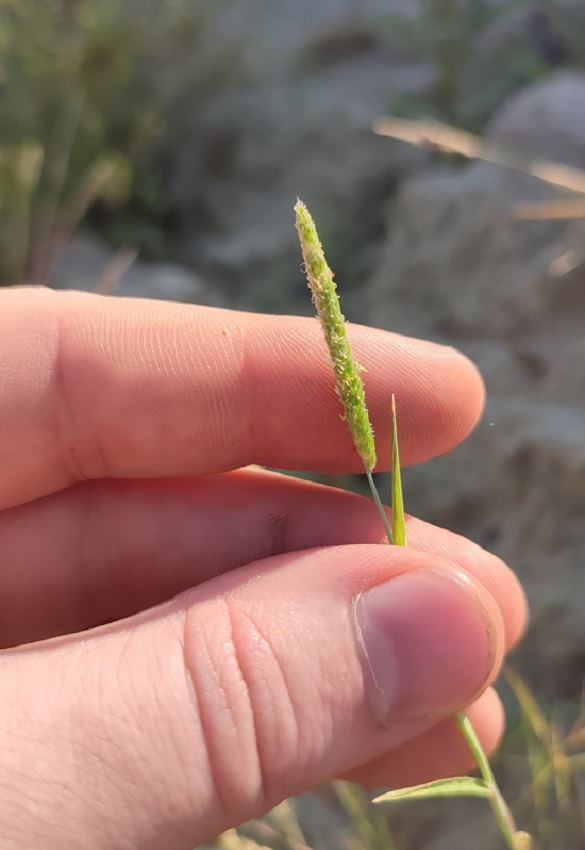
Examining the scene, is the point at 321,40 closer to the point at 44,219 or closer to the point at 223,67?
the point at 223,67

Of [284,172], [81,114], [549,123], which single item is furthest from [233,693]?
[284,172]

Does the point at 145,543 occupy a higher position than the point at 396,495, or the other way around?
the point at 396,495

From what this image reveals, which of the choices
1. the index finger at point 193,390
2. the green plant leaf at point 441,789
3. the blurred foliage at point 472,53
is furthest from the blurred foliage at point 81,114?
the green plant leaf at point 441,789

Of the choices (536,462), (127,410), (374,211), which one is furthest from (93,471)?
(374,211)

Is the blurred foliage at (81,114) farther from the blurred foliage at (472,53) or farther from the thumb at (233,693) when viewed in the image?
the thumb at (233,693)

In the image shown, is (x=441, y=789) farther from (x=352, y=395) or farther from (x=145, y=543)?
(x=145, y=543)
